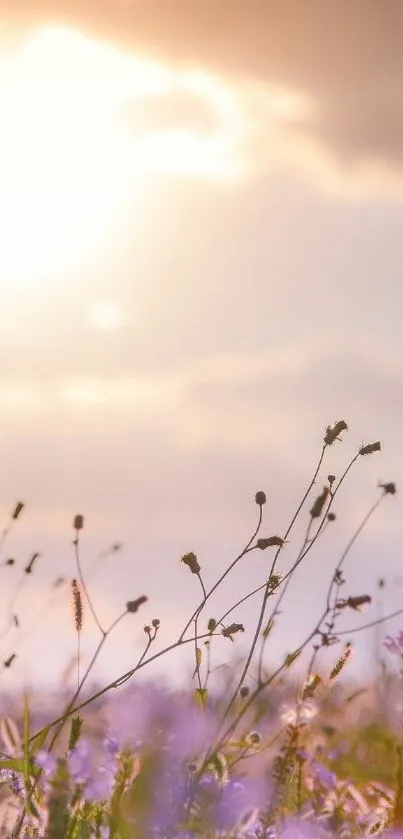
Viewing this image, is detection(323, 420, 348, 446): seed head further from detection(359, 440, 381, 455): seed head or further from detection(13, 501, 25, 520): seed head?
detection(13, 501, 25, 520): seed head

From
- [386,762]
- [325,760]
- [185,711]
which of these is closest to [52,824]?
[185,711]

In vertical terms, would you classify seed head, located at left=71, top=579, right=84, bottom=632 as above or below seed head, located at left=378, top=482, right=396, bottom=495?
below

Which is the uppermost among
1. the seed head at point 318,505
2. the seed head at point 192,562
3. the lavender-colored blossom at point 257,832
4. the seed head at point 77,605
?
the seed head at point 318,505

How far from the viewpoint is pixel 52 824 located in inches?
70.6

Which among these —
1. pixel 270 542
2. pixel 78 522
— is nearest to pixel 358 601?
pixel 270 542

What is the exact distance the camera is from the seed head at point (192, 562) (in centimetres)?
334

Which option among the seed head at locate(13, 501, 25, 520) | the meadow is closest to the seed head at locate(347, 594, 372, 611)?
the meadow

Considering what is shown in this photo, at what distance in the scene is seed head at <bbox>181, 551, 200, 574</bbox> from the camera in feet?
11.0

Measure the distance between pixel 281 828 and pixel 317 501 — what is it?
89 cm

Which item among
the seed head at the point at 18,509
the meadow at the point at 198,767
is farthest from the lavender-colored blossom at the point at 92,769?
the seed head at the point at 18,509

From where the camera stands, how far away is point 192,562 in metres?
3.35

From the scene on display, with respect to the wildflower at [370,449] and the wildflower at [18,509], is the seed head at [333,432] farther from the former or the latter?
the wildflower at [18,509]

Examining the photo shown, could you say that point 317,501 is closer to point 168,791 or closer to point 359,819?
point 359,819

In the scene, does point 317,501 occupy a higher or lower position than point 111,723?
higher
